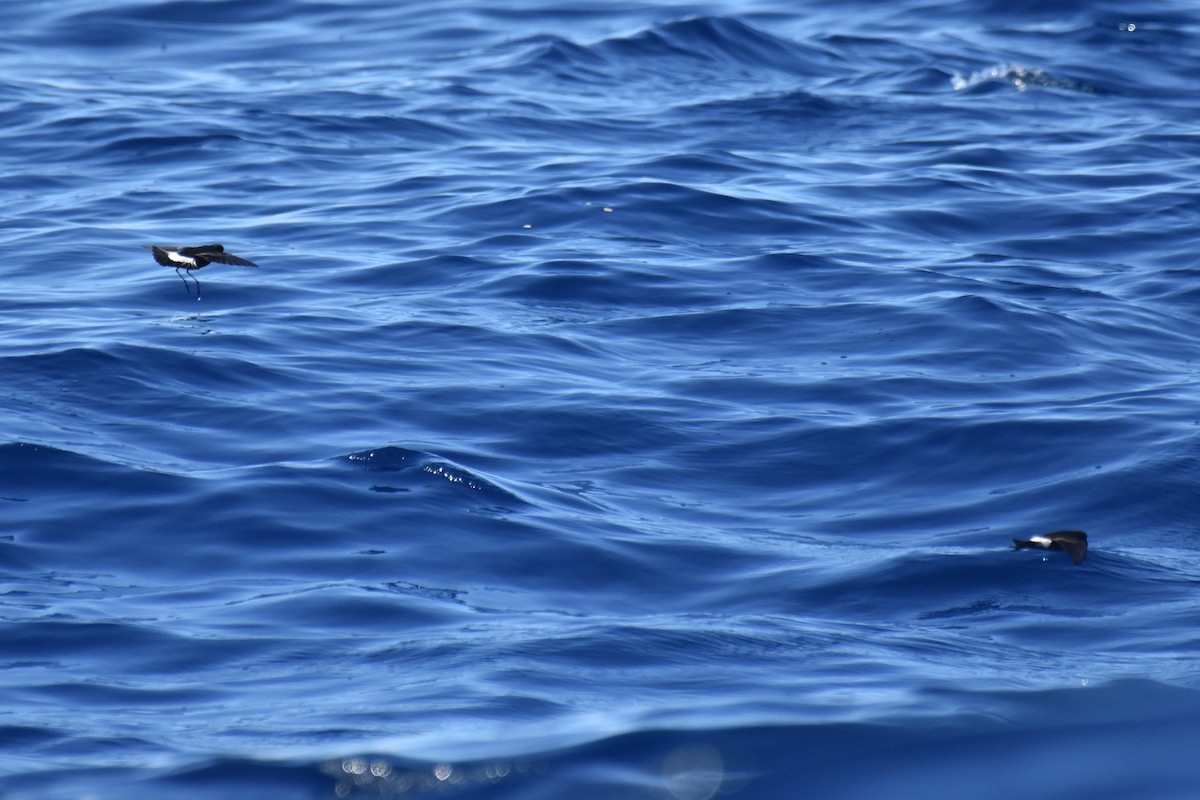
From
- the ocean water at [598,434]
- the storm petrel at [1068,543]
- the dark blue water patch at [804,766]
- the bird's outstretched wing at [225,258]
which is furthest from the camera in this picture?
the bird's outstretched wing at [225,258]

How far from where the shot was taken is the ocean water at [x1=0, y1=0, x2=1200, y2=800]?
4.76 metres

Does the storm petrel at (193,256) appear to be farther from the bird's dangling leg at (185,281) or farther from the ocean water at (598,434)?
the bird's dangling leg at (185,281)

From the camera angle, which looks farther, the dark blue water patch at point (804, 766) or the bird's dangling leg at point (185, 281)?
the bird's dangling leg at point (185, 281)

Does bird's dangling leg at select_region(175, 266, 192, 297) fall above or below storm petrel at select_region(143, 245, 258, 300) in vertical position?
below

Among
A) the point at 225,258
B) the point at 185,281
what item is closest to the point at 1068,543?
the point at 225,258

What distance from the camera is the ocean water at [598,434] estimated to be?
4.76 m

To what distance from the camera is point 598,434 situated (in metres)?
7.45

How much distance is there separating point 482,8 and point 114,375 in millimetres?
10448

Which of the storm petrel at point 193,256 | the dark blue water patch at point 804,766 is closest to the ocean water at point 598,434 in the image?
the dark blue water patch at point 804,766

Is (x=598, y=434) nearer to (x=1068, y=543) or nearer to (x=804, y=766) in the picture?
(x=1068, y=543)

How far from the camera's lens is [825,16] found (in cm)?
1719

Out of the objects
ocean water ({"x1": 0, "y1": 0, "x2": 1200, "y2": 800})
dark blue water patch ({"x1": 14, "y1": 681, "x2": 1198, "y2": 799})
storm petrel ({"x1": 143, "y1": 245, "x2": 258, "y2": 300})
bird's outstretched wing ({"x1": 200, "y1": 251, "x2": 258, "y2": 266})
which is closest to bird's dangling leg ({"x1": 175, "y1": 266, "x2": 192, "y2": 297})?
ocean water ({"x1": 0, "y1": 0, "x2": 1200, "y2": 800})

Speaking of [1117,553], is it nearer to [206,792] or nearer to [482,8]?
[206,792]

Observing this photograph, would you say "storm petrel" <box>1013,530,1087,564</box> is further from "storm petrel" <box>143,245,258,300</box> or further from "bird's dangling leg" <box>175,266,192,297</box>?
"bird's dangling leg" <box>175,266,192,297</box>
